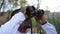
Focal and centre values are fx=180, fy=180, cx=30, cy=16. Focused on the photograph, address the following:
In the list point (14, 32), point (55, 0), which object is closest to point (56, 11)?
point (55, 0)

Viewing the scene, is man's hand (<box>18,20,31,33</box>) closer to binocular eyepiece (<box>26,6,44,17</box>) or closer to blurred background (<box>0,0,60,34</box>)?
binocular eyepiece (<box>26,6,44,17</box>)

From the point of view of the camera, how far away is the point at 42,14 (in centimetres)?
85

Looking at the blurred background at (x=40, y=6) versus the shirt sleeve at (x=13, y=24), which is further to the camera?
the blurred background at (x=40, y=6)

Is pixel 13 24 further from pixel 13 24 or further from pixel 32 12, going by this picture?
pixel 32 12

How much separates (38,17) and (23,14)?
3.1 inches

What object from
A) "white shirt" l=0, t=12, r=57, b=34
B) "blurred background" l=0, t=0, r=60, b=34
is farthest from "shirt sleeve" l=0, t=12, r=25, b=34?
"blurred background" l=0, t=0, r=60, b=34

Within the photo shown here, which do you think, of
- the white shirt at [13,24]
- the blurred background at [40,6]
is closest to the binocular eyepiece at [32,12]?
the white shirt at [13,24]

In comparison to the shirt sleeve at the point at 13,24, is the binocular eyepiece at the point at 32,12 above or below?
above

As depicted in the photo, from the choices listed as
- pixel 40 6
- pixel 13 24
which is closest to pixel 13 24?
pixel 13 24

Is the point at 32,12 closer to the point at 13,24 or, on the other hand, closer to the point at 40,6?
the point at 13,24

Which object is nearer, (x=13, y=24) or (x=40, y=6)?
(x=13, y=24)

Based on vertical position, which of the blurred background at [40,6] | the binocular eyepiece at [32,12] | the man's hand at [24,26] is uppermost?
the binocular eyepiece at [32,12]

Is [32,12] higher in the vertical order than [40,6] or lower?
higher

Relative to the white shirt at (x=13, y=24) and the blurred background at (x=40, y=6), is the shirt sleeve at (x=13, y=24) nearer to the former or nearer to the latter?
the white shirt at (x=13, y=24)
